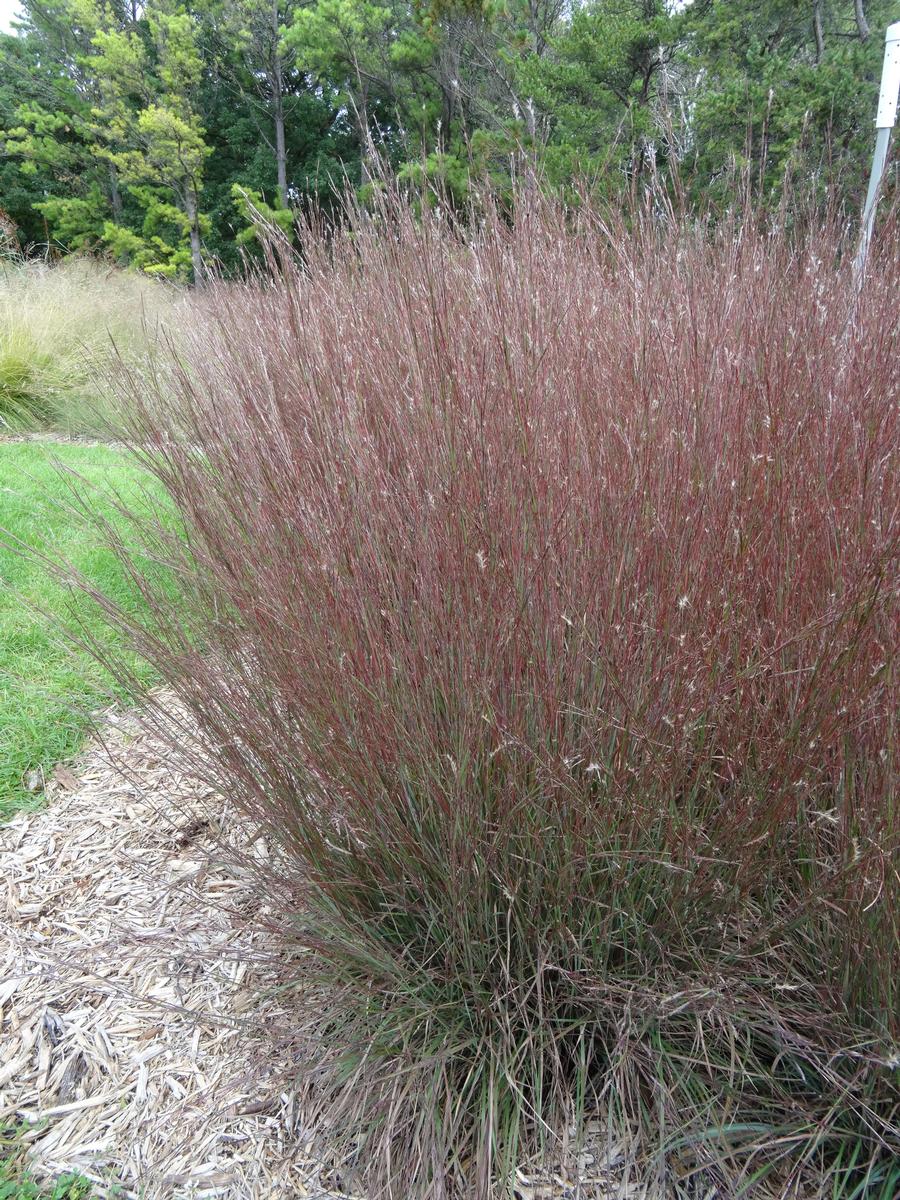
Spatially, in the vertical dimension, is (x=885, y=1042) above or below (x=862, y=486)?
below

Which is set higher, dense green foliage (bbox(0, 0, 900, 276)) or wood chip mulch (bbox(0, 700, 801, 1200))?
dense green foliage (bbox(0, 0, 900, 276))

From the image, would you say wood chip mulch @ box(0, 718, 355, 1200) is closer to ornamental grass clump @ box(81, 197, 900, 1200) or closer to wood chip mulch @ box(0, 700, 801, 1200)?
wood chip mulch @ box(0, 700, 801, 1200)

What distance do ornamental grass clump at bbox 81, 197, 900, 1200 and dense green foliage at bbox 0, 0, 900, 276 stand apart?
139cm

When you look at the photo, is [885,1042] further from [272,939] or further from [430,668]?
[272,939]

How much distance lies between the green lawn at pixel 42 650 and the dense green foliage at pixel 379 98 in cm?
190

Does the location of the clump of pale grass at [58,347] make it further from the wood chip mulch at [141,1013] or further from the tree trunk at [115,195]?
the tree trunk at [115,195]

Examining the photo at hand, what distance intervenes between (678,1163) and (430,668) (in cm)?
101

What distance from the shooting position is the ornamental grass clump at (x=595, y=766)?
1264mm

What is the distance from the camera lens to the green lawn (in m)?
2.64

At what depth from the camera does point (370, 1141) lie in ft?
4.59

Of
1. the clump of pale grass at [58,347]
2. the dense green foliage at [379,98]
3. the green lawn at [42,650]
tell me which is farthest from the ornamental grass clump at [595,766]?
the clump of pale grass at [58,347]

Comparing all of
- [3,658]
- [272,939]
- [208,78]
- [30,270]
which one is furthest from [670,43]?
[208,78]

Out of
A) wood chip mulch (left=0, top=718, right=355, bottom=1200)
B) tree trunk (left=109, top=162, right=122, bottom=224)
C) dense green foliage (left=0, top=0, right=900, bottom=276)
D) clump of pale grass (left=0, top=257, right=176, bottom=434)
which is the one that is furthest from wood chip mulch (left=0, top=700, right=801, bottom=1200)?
tree trunk (left=109, top=162, right=122, bottom=224)

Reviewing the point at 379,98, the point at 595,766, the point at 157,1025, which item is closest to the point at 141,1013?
the point at 157,1025
